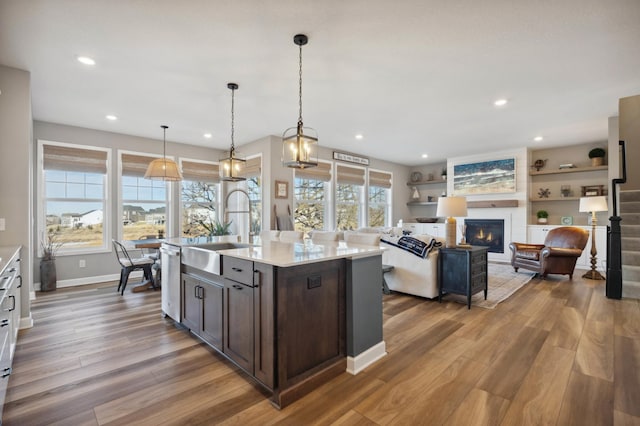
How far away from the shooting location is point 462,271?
3.77m

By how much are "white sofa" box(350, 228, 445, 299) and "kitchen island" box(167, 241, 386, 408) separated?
5.61ft

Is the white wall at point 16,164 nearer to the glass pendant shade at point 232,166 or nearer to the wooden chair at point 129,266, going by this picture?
Result: the wooden chair at point 129,266

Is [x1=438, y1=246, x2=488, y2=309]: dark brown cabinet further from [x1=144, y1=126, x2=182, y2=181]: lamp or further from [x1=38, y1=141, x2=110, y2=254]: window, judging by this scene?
[x1=38, y1=141, x2=110, y2=254]: window

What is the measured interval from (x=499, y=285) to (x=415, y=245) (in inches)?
73.4

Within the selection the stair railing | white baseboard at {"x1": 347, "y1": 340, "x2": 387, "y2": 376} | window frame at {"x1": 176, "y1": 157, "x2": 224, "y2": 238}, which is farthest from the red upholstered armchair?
window frame at {"x1": 176, "y1": 157, "x2": 224, "y2": 238}

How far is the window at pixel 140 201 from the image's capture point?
554 cm

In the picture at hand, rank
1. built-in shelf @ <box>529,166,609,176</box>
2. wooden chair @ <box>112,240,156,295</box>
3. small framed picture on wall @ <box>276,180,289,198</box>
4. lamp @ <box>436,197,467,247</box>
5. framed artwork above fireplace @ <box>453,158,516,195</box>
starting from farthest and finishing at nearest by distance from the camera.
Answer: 1. framed artwork above fireplace @ <box>453,158,516,195</box>
2. built-in shelf @ <box>529,166,609,176</box>
3. small framed picture on wall @ <box>276,180,289,198</box>
4. wooden chair @ <box>112,240,156,295</box>
5. lamp @ <box>436,197,467,247</box>

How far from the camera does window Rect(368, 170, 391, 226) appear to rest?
8.08 meters

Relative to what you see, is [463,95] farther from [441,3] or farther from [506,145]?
[506,145]

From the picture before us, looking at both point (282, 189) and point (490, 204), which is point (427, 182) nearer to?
point (490, 204)

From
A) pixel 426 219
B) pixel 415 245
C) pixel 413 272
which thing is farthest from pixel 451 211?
pixel 426 219

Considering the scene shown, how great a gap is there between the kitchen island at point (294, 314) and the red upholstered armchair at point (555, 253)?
14.2 ft

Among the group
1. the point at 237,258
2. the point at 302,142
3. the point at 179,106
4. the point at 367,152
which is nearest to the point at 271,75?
the point at 302,142

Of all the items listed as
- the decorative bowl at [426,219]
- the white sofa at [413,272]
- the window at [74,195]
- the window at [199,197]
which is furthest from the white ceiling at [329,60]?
the decorative bowl at [426,219]
